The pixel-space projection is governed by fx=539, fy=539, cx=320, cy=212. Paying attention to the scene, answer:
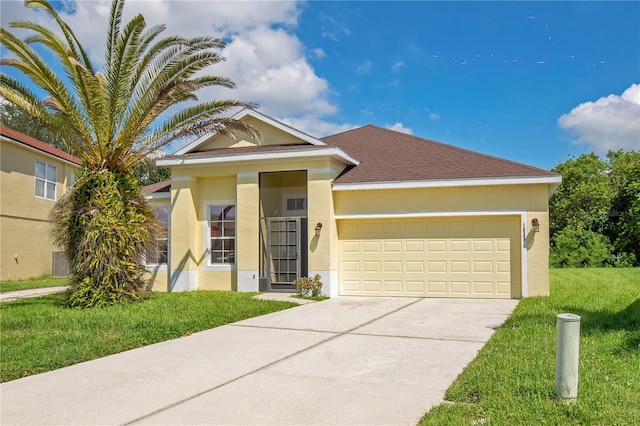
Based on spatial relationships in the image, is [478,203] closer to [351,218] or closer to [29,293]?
[351,218]

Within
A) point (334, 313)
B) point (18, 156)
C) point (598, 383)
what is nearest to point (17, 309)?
point (334, 313)

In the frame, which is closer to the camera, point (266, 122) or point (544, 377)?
point (544, 377)

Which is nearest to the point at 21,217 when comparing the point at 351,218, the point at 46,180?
the point at 46,180

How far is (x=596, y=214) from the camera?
30828 millimetres

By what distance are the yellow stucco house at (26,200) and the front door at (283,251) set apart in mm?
9753

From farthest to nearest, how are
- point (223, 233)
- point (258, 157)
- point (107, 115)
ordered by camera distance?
1. point (223, 233)
2. point (258, 157)
3. point (107, 115)

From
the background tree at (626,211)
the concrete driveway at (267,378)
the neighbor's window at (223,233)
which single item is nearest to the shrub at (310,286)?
the neighbor's window at (223,233)

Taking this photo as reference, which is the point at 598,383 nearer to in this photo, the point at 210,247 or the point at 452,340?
the point at 452,340

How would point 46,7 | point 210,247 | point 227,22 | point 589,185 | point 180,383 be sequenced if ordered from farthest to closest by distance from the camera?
point 589,185, point 210,247, point 227,22, point 46,7, point 180,383

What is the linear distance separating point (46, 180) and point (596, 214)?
2913cm

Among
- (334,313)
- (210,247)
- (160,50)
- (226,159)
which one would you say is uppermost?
(160,50)

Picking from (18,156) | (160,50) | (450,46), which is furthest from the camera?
(18,156)

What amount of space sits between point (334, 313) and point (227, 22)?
8841 mm

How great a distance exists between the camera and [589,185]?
3234 centimetres
